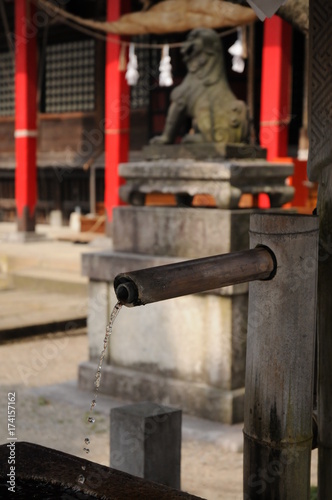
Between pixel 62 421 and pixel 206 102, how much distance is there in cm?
269

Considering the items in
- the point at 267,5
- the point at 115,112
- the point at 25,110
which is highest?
the point at 25,110

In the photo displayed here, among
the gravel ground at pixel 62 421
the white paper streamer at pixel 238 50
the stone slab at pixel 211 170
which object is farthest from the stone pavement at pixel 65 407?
the white paper streamer at pixel 238 50

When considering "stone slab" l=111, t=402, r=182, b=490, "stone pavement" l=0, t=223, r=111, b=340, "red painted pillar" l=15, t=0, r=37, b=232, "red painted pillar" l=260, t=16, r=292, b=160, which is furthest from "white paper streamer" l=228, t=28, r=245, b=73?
"stone slab" l=111, t=402, r=182, b=490

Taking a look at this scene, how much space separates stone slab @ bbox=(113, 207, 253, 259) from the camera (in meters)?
5.21

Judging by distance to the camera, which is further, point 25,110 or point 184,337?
point 25,110

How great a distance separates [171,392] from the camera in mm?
5387

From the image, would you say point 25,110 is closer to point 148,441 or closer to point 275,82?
point 275,82

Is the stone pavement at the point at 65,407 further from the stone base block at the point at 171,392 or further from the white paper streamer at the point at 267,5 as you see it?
the white paper streamer at the point at 267,5

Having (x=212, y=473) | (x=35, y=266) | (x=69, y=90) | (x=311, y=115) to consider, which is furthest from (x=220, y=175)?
(x=69, y=90)

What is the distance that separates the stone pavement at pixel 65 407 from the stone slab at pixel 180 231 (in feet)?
3.88

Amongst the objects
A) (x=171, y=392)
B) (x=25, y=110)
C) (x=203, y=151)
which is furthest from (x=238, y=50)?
(x=171, y=392)

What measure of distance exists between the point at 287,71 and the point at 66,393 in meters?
6.74

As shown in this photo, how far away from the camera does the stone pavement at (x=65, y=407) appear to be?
14.6ft

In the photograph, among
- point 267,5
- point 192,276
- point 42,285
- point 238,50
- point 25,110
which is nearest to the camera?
point 192,276
